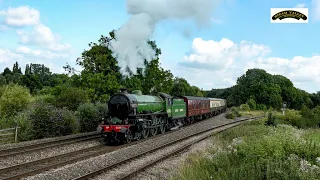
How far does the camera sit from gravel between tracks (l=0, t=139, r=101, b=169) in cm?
1253

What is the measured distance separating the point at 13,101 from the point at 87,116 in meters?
6.15

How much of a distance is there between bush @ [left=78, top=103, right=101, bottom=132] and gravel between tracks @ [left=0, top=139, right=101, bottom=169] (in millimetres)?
6319

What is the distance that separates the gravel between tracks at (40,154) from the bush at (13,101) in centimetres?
1041

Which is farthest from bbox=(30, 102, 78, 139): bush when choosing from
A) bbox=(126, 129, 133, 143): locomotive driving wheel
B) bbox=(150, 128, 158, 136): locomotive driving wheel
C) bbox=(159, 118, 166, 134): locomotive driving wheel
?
bbox=(159, 118, 166, 134): locomotive driving wheel

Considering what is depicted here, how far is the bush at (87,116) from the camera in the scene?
2439 centimetres

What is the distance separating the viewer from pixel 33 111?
66.9ft

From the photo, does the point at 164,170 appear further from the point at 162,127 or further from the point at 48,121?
the point at 162,127

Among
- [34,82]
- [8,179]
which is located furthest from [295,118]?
[34,82]

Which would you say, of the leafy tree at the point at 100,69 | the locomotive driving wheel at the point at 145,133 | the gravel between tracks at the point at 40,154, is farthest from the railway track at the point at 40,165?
the leafy tree at the point at 100,69

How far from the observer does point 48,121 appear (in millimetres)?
20594

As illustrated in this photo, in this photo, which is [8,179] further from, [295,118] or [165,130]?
[295,118]

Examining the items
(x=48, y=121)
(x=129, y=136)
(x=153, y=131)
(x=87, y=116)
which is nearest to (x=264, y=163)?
(x=129, y=136)

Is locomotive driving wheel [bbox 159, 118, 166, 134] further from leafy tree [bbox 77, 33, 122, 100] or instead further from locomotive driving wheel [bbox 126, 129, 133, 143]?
leafy tree [bbox 77, 33, 122, 100]

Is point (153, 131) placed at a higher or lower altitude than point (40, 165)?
higher
